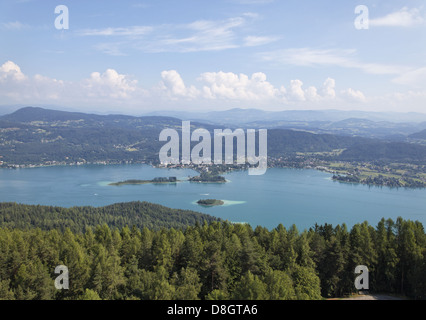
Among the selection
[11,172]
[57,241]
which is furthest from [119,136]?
[57,241]

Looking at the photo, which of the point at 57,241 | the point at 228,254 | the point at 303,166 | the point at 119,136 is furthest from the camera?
the point at 119,136

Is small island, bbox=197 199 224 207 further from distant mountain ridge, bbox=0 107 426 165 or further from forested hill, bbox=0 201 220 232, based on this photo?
distant mountain ridge, bbox=0 107 426 165

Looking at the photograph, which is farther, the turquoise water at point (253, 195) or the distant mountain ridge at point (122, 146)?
the distant mountain ridge at point (122, 146)

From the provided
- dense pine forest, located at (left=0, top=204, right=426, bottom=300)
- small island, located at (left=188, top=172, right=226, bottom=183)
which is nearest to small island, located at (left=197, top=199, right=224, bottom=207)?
small island, located at (left=188, top=172, right=226, bottom=183)

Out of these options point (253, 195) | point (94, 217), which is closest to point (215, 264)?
point (94, 217)

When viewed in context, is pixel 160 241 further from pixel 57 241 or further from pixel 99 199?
pixel 99 199

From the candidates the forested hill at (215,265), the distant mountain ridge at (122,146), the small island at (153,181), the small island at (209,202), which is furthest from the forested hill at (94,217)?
the distant mountain ridge at (122,146)

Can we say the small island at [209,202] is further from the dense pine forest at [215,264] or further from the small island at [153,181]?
the dense pine forest at [215,264]
